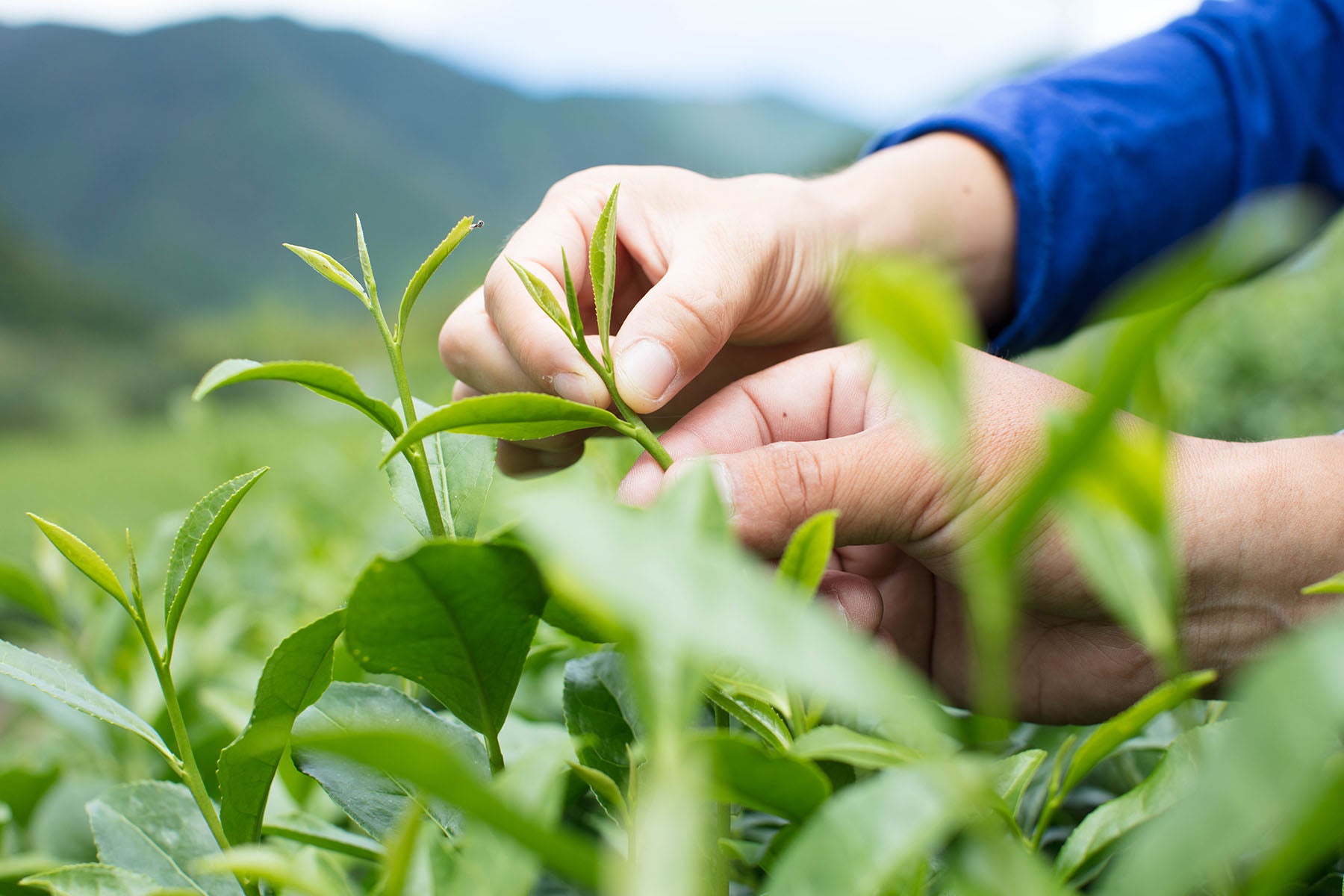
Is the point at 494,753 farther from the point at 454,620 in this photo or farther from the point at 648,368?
the point at 648,368

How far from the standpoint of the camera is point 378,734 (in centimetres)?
17

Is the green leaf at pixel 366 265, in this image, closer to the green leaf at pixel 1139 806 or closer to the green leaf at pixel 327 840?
the green leaf at pixel 327 840

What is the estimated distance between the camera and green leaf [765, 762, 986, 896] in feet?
0.63

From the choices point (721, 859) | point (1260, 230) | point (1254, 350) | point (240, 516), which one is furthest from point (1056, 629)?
point (1254, 350)

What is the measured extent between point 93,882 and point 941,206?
111 centimetres

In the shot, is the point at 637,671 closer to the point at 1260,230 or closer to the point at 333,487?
the point at 1260,230

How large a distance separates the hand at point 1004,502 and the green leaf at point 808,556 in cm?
22

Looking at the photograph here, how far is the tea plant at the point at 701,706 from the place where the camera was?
6.9 inches

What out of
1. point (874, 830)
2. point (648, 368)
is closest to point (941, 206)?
point (648, 368)

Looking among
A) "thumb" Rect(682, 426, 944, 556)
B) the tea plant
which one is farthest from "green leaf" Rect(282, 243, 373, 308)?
"thumb" Rect(682, 426, 944, 556)

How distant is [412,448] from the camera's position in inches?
15.9

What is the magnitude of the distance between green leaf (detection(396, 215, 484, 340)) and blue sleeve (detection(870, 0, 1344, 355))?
1006mm

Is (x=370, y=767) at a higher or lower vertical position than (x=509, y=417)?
lower

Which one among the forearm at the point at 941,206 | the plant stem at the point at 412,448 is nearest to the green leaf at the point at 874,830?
the plant stem at the point at 412,448
